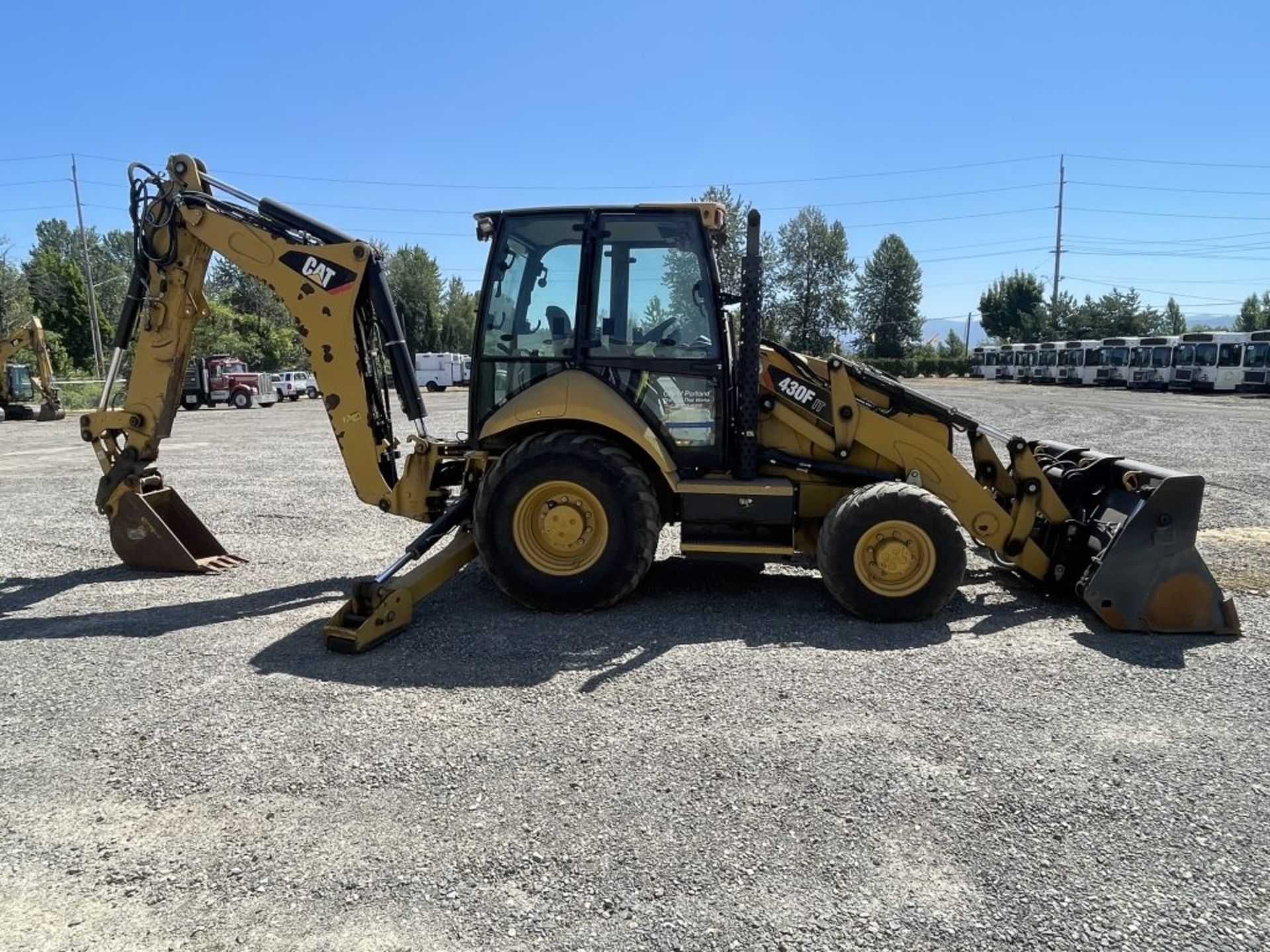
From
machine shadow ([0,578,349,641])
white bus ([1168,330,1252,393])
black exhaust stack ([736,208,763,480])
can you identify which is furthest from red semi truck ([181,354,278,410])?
white bus ([1168,330,1252,393])

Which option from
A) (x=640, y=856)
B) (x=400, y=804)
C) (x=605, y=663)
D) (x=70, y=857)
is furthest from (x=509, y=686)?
(x=70, y=857)

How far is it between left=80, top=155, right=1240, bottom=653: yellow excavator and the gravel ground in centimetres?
35

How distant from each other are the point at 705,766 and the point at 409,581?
2574mm

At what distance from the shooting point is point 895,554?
5.40 metres

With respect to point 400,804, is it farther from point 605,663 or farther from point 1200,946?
point 1200,946

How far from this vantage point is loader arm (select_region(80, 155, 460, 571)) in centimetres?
619

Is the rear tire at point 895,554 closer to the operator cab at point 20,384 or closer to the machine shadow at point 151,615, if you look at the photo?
the machine shadow at point 151,615

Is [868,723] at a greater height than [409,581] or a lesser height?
lesser

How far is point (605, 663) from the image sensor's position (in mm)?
4777

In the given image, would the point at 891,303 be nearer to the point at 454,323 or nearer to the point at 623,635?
the point at 454,323

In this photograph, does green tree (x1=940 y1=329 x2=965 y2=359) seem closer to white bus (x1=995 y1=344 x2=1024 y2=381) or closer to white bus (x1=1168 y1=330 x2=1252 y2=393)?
white bus (x1=995 y1=344 x2=1024 y2=381)

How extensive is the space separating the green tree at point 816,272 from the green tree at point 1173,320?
31.7 meters

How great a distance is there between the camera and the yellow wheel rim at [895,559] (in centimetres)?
539

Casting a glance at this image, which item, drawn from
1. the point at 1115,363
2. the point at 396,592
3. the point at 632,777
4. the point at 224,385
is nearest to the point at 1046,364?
the point at 1115,363
